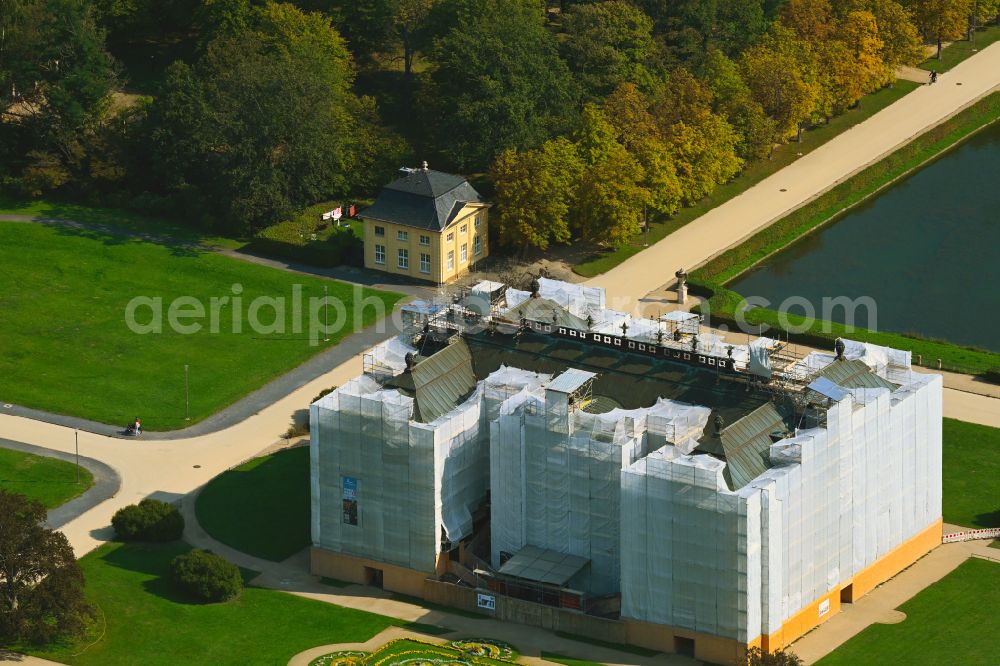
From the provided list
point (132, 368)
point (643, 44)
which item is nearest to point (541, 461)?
point (132, 368)

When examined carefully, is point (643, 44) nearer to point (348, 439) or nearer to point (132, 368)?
point (132, 368)

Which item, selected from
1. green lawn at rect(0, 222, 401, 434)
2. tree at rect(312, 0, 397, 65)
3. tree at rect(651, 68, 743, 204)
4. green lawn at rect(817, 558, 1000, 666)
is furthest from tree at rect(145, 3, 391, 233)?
green lawn at rect(817, 558, 1000, 666)

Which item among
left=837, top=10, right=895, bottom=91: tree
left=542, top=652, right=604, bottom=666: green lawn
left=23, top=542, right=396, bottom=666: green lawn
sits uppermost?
left=837, top=10, right=895, bottom=91: tree

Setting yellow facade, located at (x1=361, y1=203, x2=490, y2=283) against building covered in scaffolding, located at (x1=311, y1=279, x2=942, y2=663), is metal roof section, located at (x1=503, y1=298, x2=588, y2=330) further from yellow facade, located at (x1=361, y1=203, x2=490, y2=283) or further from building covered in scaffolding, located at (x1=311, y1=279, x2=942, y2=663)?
yellow facade, located at (x1=361, y1=203, x2=490, y2=283)

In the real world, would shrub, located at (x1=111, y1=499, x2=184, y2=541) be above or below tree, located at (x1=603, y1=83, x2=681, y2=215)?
below

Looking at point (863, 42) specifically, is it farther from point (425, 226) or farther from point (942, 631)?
point (942, 631)

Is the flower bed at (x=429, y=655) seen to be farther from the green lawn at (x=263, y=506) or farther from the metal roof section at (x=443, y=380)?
the green lawn at (x=263, y=506)
